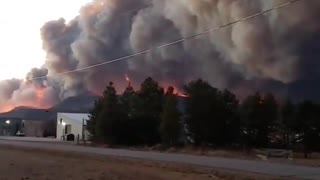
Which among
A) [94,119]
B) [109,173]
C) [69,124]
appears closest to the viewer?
[109,173]

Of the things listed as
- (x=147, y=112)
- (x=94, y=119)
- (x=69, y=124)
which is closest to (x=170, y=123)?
(x=147, y=112)

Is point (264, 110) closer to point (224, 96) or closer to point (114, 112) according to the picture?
point (224, 96)

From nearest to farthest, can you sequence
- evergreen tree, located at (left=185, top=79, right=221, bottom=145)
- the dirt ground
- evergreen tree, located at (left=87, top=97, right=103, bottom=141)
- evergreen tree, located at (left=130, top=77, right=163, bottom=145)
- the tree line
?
the dirt ground
the tree line
evergreen tree, located at (left=185, top=79, right=221, bottom=145)
evergreen tree, located at (left=130, top=77, right=163, bottom=145)
evergreen tree, located at (left=87, top=97, right=103, bottom=141)

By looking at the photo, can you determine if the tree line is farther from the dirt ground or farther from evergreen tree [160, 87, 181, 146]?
the dirt ground

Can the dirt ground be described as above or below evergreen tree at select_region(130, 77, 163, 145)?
below

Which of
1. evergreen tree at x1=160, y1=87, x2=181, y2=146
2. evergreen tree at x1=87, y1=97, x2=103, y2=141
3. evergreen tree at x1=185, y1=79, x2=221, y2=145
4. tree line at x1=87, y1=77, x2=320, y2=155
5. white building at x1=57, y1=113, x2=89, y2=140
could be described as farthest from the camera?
white building at x1=57, y1=113, x2=89, y2=140

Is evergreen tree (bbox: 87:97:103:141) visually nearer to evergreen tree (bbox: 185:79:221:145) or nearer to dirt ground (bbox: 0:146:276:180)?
evergreen tree (bbox: 185:79:221:145)

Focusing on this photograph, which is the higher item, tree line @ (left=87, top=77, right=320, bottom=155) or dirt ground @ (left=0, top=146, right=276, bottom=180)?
tree line @ (left=87, top=77, right=320, bottom=155)

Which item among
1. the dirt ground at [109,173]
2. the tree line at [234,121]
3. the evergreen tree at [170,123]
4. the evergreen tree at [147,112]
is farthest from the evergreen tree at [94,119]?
the dirt ground at [109,173]

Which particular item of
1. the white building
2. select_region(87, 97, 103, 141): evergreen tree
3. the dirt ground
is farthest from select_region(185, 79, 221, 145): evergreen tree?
the white building

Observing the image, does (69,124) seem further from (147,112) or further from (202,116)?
(202,116)

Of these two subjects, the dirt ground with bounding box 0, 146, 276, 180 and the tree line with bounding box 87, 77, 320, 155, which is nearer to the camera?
the dirt ground with bounding box 0, 146, 276, 180

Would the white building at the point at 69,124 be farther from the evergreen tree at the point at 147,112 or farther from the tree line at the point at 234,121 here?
the tree line at the point at 234,121

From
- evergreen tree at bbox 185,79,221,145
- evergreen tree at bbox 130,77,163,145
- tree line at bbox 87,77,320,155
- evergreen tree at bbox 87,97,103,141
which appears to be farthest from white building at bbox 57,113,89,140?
evergreen tree at bbox 185,79,221,145
